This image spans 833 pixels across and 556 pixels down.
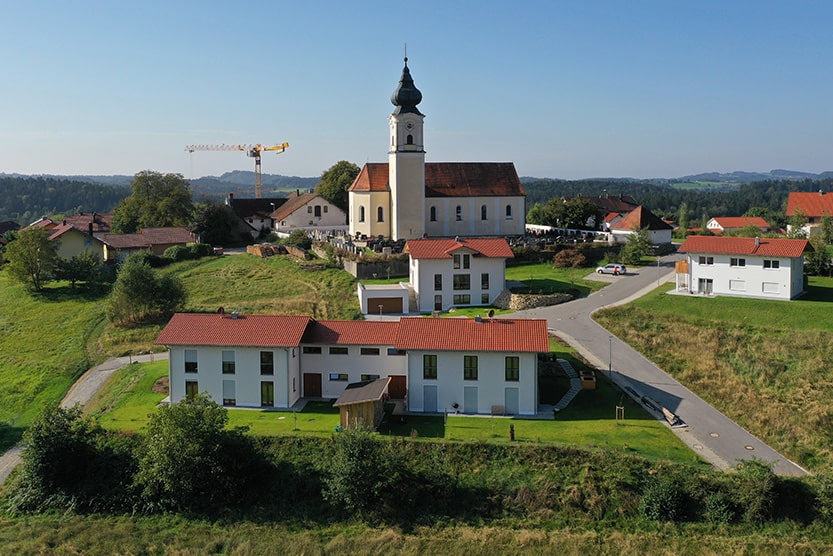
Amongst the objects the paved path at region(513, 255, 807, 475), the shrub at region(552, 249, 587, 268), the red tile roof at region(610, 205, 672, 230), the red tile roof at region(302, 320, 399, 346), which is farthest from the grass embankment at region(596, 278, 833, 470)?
the red tile roof at region(610, 205, 672, 230)

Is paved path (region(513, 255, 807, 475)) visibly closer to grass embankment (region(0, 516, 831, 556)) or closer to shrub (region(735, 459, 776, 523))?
shrub (region(735, 459, 776, 523))

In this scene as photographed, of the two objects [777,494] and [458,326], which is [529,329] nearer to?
[458,326]

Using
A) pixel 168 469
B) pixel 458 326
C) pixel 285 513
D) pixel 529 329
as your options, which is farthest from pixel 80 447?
pixel 529 329

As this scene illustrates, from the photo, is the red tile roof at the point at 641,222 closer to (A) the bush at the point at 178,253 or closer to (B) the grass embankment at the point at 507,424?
(B) the grass embankment at the point at 507,424

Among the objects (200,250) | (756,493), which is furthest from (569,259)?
(756,493)

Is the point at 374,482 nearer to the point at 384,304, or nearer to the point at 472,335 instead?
the point at 472,335

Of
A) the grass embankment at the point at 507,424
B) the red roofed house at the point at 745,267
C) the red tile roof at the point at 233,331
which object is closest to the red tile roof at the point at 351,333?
the red tile roof at the point at 233,331
